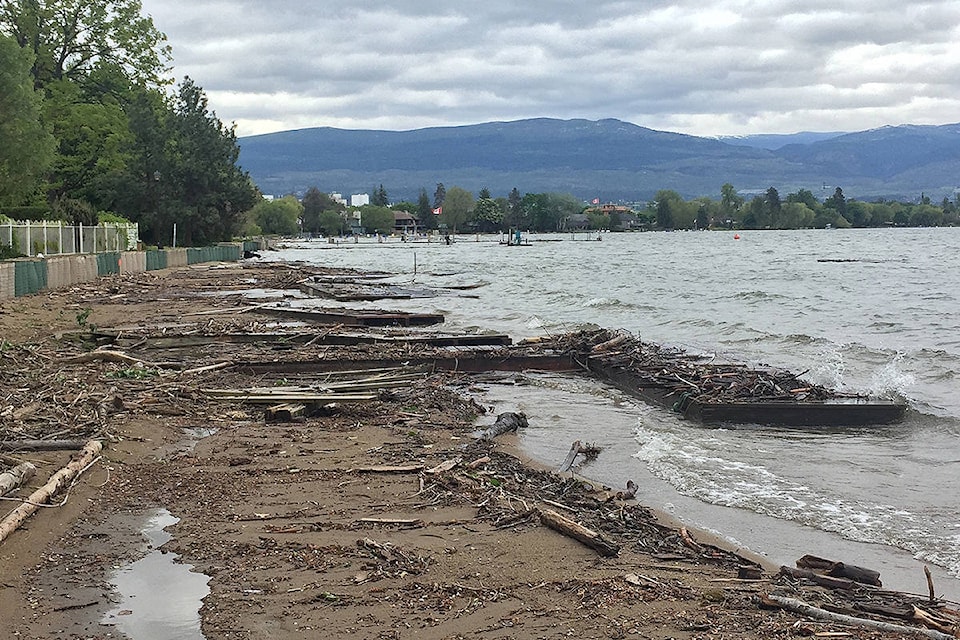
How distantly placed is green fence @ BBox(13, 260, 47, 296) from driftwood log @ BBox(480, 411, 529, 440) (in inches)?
828

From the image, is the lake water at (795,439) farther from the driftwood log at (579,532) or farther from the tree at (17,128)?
the tree at (17,128)

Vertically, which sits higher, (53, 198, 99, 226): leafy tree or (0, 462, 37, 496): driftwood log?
(53, 198, 99, 226): leafy tree

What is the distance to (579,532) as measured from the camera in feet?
26.6

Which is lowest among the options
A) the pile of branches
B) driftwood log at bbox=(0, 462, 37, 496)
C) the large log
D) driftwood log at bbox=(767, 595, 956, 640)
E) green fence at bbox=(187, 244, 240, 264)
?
green fence at bbox=(187, 244, 240, 264)

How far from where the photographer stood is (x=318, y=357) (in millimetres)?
18391

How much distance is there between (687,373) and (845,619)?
11.6 metres

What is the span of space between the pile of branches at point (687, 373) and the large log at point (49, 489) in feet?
29.9

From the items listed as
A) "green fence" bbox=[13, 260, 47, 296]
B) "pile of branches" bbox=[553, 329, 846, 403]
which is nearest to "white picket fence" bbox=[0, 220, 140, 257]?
"green fence" bbox=[13, 260, 47, 296]

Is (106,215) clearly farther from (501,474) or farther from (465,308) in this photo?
(501,474)

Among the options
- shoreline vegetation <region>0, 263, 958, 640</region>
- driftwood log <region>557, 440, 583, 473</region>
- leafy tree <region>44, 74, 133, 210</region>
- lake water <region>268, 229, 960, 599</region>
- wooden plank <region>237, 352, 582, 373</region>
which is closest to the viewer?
shoreline vegetation <region>0, 263, 958, 640</region>

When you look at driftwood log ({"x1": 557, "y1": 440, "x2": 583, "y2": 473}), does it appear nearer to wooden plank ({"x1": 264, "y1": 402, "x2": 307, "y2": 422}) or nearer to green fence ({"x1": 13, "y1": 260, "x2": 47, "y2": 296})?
wooden plank ({"x1": 264, "y1": 402, "x2": 307, "y2": 422})

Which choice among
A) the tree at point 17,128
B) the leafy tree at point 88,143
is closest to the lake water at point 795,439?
the tree at point 17,128

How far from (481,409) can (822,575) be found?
844 centimetres

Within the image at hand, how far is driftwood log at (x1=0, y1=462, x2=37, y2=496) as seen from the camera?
8.27m
